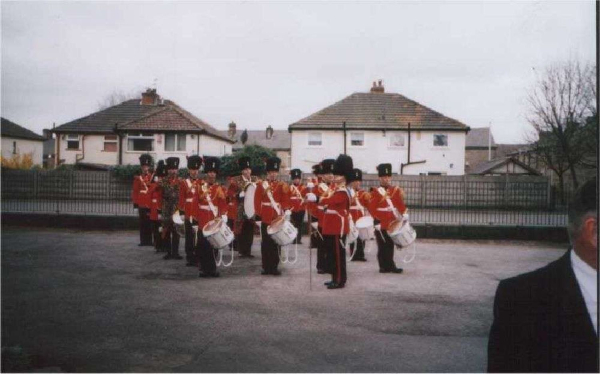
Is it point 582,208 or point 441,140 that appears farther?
point 441,140

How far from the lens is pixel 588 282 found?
7.50 ft

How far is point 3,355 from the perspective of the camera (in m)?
4.42

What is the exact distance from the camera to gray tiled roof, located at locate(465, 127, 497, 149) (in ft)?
218

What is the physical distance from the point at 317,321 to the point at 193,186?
15.1 ft

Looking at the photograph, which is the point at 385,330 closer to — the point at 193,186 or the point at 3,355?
the point at 3,355

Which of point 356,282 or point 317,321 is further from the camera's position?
point 356,282

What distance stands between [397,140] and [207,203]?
2677cm

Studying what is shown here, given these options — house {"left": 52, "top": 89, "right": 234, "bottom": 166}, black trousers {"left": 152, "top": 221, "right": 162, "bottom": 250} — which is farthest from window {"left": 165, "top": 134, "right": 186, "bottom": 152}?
black trousers {"left": 152, "top": 221, "right": 162, "bottom": 250}

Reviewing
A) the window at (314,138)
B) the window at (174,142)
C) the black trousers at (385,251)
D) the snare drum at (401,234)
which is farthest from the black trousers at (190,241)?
the window at (174,142)

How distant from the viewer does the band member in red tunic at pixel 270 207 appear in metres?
9.46

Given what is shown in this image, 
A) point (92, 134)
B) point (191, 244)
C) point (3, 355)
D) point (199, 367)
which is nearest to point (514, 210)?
point (191, 244)

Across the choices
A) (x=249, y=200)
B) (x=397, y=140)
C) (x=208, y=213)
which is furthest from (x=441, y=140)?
(x=208, y=213)

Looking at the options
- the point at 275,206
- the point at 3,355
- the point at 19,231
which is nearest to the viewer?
the point at 3,355

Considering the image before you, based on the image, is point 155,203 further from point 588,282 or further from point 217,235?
point 588,282
